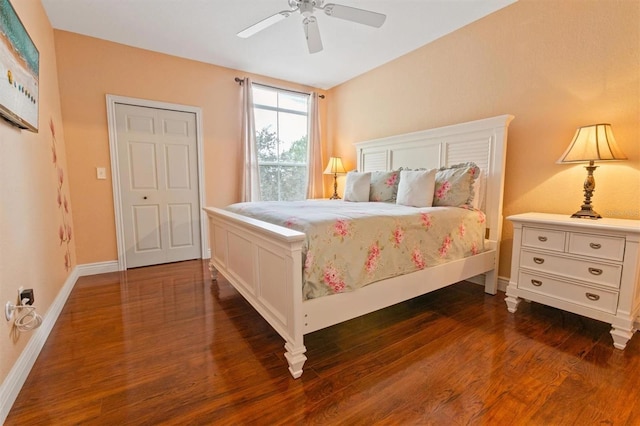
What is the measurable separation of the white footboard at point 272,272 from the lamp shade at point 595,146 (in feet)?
6.60

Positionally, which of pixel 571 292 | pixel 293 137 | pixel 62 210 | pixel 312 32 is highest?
pixel 312 32

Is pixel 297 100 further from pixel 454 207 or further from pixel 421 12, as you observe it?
pixel 454 207

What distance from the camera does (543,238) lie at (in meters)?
2.10

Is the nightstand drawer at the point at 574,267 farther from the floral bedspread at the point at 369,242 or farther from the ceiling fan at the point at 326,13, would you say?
the ceiling fan at the point at 326,13

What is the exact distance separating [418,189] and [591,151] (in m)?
1.17

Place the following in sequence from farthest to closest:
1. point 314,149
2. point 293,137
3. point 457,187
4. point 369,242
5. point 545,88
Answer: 1. point 314,149
2. point 293,137
3. point 457,187
4. point 545,88
5. point 369,242

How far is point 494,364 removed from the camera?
5.32ft

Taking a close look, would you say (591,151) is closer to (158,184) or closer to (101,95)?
(158,184)

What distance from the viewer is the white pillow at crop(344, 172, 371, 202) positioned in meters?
3.23

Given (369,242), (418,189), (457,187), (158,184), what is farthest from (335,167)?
(369,242)

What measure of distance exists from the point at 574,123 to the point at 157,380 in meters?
3.29

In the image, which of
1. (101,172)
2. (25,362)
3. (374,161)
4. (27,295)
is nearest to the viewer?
(25,362)

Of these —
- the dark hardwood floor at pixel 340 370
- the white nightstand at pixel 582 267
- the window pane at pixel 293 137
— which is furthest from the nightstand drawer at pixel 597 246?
the window pane at pixel 293 137

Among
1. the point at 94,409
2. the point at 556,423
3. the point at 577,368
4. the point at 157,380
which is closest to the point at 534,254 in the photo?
the point at 577,368
